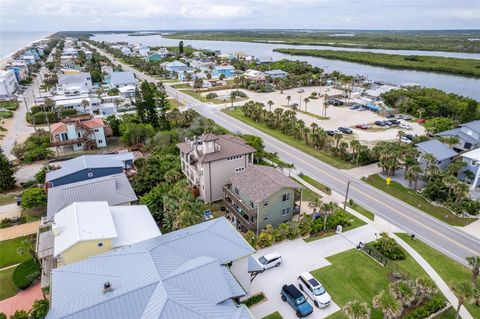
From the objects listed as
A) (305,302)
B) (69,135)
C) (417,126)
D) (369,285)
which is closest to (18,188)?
(69,135)

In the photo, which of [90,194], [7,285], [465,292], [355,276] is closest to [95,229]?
[90,194]

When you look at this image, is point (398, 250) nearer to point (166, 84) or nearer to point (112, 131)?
point (112, 131)

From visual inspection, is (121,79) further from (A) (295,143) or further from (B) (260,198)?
(B) (260,198)

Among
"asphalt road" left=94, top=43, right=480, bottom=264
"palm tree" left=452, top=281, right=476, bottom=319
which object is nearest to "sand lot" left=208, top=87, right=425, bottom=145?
"asphalt road" left=94, top=43, right=480, bottom=264

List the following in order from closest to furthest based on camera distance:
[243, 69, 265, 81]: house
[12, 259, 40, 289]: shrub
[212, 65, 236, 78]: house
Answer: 1. [12, 259, 40, 289]: shrub
2. [243, 69, 265, 81]: house
3. [212, 65, 236, 78]: house

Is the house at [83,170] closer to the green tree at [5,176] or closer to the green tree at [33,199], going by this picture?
the green tree at [33,199]

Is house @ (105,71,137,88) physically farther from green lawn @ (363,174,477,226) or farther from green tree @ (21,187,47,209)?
green lawn @ (363,174,477,226)

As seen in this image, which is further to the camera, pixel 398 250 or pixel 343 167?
pixel 343 167
